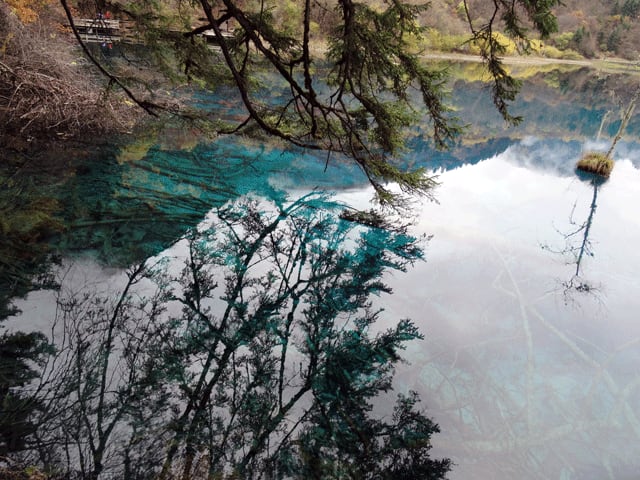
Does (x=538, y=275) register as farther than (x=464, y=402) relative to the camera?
Yes

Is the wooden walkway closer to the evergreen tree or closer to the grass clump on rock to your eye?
the evergreen tree

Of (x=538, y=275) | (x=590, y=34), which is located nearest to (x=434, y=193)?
(x=538, y=275)

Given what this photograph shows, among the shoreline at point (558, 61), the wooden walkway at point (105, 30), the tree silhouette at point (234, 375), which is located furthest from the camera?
the shoreline at point (558, 61)

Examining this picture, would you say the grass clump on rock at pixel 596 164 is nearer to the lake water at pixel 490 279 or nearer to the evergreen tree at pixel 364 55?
the lake water at pixel 490 279

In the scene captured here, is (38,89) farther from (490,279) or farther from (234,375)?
Answer: (490,279)

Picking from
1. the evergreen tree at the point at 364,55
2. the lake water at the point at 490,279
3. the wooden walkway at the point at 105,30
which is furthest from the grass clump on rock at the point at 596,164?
the wooden walkway at the point at 105,30

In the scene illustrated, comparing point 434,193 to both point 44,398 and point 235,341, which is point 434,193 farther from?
point 44,398

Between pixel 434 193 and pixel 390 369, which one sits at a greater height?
pixel 434 193
